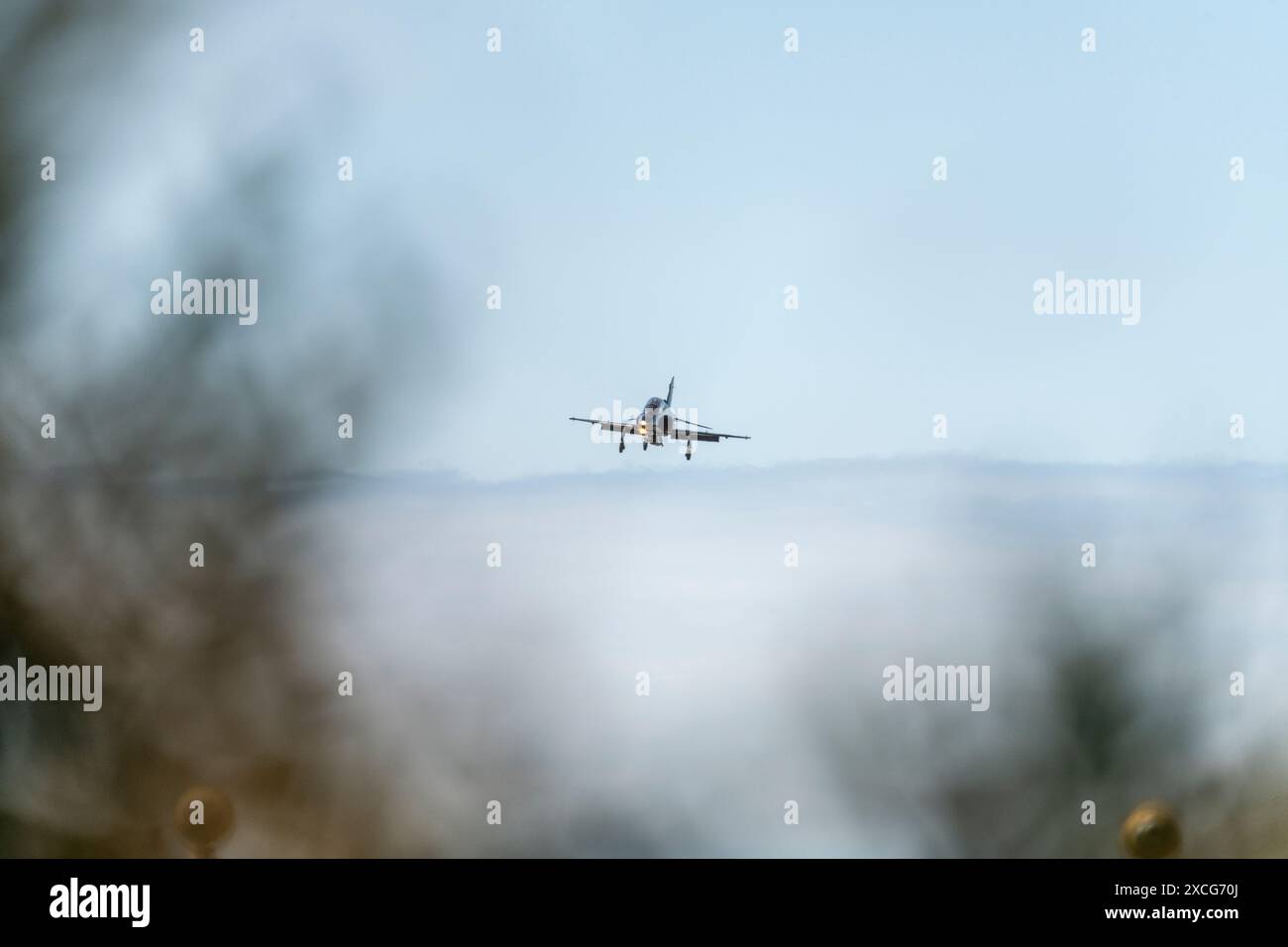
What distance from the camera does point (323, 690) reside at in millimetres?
52219

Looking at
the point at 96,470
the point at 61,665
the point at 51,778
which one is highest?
the point at 96,470

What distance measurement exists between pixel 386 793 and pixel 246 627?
1113cm

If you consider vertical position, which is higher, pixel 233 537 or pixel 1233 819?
Answer: pixel 233 537

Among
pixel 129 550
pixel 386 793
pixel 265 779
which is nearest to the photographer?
pixel 129 550

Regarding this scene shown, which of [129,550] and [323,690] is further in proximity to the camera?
[323,690]

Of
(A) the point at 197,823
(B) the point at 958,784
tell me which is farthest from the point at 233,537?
(B) the point at 958,784

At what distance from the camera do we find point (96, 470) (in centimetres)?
4591

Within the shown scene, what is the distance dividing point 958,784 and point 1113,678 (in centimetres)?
881
